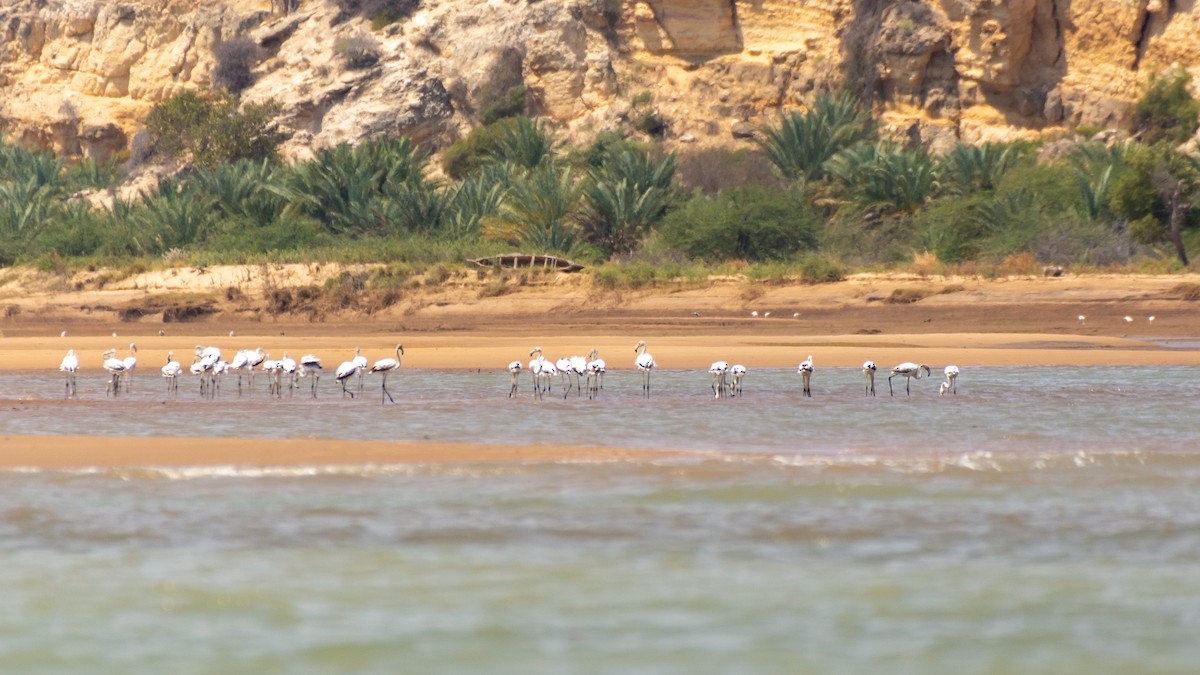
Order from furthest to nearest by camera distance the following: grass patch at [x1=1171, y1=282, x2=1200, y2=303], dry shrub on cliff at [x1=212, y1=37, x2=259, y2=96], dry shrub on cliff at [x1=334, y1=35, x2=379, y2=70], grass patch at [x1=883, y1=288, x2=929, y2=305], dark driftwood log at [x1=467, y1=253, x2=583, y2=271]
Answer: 1. dry shrub on cliff at [x1=212, y1=37, x2=259, y2=96]
2. dry shrub on cliff at [x1=334, y1=35, x2=379, y2=70]
3. dark driftwood log at [x1=467, y1=253, x2=583, y2=271]
4. grass patch at [x1=883, y1=288, x2=929, y2=305]
5. grass patch at [x1=1171, y1=282, x2=1200, y2=303]

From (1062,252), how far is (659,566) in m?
23.5

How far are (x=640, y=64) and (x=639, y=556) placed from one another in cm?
4208

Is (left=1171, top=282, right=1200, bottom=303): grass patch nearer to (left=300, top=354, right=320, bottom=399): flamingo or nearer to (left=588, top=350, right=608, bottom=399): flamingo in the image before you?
(left=588, top=350, right=608, bottom=399): flamingo

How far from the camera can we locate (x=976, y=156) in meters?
34.2

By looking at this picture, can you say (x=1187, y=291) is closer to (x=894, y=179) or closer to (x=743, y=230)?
(x=894, y=179)

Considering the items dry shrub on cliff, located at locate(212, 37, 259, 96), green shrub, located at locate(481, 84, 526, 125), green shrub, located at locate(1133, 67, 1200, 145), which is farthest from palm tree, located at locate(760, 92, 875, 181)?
dry shrub on cliff, located at locate(212, 37, 259, 96)

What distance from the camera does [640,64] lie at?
48.6 metres

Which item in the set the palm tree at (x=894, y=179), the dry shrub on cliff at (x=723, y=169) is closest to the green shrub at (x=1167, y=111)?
the palm tree at (x=894, y=179)

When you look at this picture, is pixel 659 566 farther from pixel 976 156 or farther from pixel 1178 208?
pixel 976 156

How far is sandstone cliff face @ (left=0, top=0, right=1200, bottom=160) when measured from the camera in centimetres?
4397

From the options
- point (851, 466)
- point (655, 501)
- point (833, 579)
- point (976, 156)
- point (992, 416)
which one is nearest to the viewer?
point (833, 579)

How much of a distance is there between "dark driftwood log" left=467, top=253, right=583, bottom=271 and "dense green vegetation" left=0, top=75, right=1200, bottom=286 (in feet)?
2.65

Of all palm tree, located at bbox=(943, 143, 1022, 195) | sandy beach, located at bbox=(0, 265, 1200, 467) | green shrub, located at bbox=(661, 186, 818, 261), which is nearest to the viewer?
sandy beach, located at bbox=(0, 265, 1200, 467)

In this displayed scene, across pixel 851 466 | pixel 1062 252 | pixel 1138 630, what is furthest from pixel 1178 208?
pixel 1138 630
